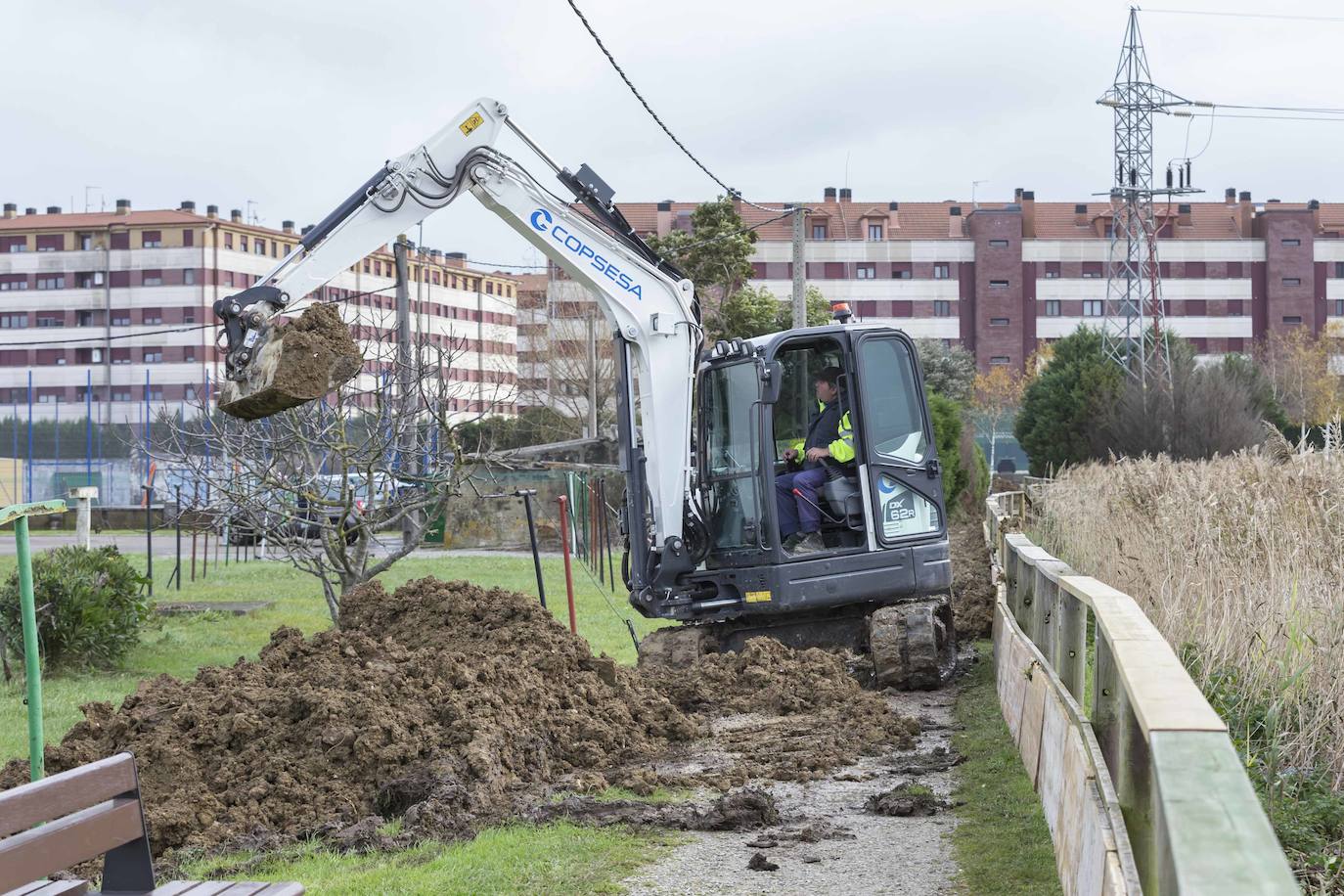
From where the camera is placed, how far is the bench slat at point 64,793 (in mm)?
3719

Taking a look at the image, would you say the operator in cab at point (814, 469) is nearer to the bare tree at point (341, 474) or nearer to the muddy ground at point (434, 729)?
the muddy ground at point (434, 729)

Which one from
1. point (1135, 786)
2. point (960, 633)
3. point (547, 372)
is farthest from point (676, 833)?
point (547, 372)

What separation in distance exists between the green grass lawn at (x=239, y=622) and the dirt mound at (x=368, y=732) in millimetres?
1778

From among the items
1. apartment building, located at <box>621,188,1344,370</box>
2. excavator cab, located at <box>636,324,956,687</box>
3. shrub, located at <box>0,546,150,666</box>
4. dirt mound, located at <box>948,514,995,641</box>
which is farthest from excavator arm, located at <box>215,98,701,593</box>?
apartment building, located at <box>621,188,1344,370</box>

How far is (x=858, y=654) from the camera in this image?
12641 millimetres

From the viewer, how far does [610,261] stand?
476 inches

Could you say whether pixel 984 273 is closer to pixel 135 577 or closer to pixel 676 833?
pixel 135 577

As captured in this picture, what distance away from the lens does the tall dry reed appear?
5629mm

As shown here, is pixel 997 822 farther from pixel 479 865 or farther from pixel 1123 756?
pixel 1123 756

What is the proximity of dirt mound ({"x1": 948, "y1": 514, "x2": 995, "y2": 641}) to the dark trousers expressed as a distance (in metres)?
1.64

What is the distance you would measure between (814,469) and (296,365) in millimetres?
4878

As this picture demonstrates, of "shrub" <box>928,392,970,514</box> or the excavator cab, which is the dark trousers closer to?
the excavator cab

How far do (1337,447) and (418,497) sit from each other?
7.77m

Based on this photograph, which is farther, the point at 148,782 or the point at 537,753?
the point at 537,753
